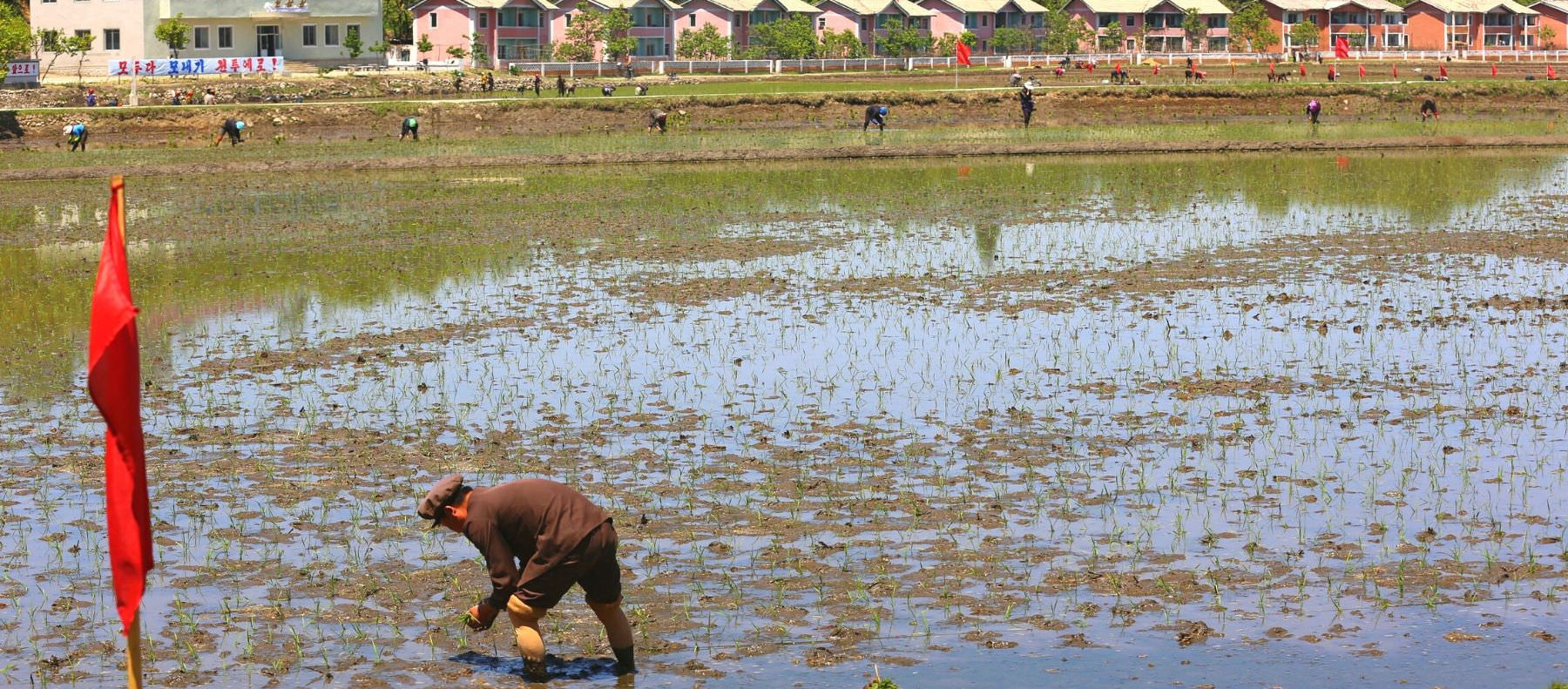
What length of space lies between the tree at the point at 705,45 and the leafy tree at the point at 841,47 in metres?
5.87

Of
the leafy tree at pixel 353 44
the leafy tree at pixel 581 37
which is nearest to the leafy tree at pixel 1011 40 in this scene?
the leafy tree at pixel 581 37

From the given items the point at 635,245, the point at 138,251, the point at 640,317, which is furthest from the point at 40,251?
the point at 640,317

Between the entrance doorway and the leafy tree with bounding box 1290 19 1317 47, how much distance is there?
66.0 metres

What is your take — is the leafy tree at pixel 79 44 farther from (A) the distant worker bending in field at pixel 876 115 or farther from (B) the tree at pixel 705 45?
(A) the distant worker bending in field at pixel 876 115

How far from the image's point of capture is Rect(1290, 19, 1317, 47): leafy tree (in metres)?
120

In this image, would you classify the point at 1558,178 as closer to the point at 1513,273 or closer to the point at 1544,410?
the point at 1513,273

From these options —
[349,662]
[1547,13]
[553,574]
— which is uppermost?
[1547,13]

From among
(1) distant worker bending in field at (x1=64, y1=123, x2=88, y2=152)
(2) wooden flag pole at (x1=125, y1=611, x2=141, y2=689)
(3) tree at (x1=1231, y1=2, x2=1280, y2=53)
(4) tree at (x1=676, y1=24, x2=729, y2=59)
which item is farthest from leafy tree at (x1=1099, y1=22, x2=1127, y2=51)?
(2) wooden flag pole at (x1=125, y1=611, x2=141, y2=689)

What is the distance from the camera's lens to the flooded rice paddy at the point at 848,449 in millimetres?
10977

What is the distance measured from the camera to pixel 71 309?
24.7m

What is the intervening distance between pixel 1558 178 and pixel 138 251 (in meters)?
32.0

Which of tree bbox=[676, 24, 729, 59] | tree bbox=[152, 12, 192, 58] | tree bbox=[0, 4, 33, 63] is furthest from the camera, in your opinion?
tree bbox=[676, 24, 729, 59]

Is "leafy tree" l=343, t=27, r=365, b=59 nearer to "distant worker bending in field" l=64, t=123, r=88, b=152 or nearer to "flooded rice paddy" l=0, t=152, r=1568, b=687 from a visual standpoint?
"distant worker bending in field" l=64, t=123, r=88, b=152

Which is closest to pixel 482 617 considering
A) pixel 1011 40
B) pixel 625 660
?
pixel 625 660
